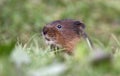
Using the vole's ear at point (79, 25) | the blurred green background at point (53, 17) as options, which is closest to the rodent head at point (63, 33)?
the vole's ear at point (79, 25)

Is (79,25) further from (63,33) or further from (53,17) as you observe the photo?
(53,17)

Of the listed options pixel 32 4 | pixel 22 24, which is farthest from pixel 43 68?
pixel 32 4

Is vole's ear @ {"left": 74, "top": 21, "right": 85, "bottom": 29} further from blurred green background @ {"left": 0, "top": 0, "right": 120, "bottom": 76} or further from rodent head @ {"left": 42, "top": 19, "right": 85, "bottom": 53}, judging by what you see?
blurred green background @ {"left": 0, "top": 0, "right": 120, "bottom": 76}

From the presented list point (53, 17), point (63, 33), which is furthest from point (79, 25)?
point (53, 17)

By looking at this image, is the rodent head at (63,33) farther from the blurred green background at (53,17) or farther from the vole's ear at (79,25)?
the blurred green background at (53,17)

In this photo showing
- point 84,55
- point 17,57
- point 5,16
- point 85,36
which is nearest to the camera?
point 84,55

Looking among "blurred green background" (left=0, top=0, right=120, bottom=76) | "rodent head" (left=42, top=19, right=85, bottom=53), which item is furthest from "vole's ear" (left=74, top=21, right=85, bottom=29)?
"blurred green background" (left=0, top=0, right=120, bottom=76)

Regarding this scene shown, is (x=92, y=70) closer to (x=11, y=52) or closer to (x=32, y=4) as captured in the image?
(x=11, y=52)

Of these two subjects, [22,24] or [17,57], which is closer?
[17,57]

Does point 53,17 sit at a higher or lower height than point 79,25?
higher

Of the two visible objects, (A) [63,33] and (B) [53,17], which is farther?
(B) [53,17]
